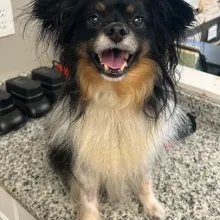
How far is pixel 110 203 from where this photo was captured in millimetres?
947

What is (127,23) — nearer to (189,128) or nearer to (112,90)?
(112,90)

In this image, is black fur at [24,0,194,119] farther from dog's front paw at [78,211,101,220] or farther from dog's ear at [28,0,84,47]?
dog's front paw at [78,211,101,220]

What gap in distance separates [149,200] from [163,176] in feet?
0.39

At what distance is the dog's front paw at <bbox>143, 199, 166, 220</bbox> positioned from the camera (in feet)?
2.87

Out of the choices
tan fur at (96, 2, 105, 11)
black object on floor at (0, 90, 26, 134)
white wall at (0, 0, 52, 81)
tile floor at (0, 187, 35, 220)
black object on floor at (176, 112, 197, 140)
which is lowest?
tile floor at (0, 187, 35, 220)

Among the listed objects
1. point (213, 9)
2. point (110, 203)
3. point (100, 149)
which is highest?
point (213, 9)

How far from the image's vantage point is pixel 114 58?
2.66ft

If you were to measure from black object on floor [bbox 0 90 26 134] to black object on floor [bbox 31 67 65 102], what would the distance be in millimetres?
122

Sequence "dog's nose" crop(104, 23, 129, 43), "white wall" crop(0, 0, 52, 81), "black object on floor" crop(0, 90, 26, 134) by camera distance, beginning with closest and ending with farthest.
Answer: "dog's nose" crop(104, 23, 129, 43) < "black object on floor" crop(0, 90, 26, 134) < "white wall" crop(0, 0, 52, 81)

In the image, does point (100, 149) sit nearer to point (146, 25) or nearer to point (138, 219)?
point (138, 219)

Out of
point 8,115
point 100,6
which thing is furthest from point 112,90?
point 8,115

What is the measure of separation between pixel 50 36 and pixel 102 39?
170mm

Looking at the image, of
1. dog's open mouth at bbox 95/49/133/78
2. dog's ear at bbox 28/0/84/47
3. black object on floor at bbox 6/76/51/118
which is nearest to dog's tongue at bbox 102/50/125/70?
dog's open mouth at bbox 95/49/133/78

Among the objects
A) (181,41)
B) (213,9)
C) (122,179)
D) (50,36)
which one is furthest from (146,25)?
(213,9)
